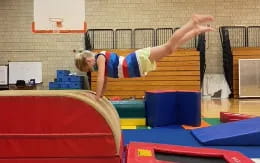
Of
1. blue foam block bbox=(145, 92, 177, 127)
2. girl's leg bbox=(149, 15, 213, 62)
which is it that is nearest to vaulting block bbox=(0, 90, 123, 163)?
girl's leg bbox=(149, 15, 213, 62)

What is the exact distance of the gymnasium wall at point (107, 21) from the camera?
1046cm

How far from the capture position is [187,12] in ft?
34.6

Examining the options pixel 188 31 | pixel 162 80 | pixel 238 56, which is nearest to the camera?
pixel 188 31

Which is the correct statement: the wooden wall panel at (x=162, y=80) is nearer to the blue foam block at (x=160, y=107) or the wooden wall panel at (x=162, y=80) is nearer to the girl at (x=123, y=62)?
the blue foam block at (x=160, y=107)

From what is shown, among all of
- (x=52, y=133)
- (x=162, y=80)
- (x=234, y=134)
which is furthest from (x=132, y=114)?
(x=162, y=80)

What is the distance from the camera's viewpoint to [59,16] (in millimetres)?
9555

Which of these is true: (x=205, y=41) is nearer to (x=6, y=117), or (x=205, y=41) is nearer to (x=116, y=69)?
(x=116, y=69)

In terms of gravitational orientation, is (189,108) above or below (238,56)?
below

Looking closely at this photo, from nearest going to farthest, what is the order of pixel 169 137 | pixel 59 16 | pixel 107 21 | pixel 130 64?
pixel 130 64, pixel 169 137, pixel 59 16, pixel 107 21

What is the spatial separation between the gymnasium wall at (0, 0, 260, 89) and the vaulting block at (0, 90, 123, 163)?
27.3 feet

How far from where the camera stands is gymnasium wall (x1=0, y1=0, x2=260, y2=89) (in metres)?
10.5

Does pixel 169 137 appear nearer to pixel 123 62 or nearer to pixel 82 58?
pixel 123 62

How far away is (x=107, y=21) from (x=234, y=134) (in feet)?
24.2

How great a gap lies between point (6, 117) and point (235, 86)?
871cm
